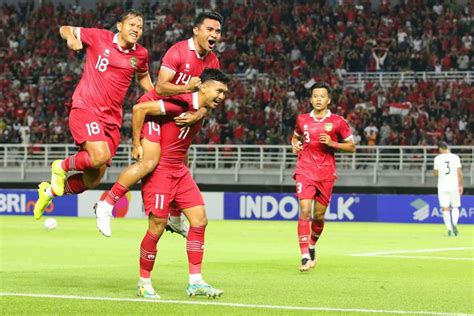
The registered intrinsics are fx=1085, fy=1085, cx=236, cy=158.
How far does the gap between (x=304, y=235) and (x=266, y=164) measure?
2451 centimetres

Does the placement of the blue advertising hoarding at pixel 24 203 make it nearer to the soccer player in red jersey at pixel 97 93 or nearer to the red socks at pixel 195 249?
the soccer player in red jersey at pixel 97 93

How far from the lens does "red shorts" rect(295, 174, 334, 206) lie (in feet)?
50.8

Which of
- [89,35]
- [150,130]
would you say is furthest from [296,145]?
[150,130]

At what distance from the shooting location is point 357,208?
33781 mm

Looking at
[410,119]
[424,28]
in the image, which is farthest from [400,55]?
[410,119]

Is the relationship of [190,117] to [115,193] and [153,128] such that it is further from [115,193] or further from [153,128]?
[115,193]

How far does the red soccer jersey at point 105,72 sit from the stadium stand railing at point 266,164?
2252cm

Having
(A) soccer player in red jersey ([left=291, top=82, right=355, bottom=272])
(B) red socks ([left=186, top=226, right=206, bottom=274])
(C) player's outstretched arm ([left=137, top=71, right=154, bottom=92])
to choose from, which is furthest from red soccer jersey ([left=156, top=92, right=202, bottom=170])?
(A) soccer player in red jersey ([left=291, top=82, right=355, bottom=272])

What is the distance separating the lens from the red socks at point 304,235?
49.5 ft

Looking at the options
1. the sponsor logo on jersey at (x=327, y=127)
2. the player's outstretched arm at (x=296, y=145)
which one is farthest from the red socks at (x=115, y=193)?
the sponsor logo on jersey at (x=327, y=127)

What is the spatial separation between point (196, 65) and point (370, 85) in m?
28.1

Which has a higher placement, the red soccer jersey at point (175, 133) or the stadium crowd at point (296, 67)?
the stadium crowd at point (296, 67)

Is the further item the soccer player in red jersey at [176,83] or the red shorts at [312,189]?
the red shorts at [312,189]

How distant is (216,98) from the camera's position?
11094mm
